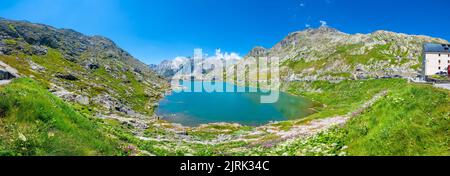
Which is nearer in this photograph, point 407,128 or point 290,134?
point 407,128

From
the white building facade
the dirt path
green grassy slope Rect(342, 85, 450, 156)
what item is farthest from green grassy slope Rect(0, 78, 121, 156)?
the white building facade

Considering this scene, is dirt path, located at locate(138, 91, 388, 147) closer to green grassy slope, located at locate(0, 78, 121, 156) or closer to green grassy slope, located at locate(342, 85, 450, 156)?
green grassy slope, located at locate(342, 85, 450, 156)

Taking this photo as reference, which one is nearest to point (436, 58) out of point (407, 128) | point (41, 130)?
point (407, 128)

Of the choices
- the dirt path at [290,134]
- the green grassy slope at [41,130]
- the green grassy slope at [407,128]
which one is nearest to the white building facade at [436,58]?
the dirt path at [290,134]

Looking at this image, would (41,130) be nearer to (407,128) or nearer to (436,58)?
(407,128)

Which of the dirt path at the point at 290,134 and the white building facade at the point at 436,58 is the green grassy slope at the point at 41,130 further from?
the white building facade at the point at 436,58

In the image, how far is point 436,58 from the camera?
91.4 metres

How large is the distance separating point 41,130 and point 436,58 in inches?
4406

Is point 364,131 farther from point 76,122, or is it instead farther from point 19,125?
point 19,125

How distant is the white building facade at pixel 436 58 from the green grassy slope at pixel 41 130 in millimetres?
104288
